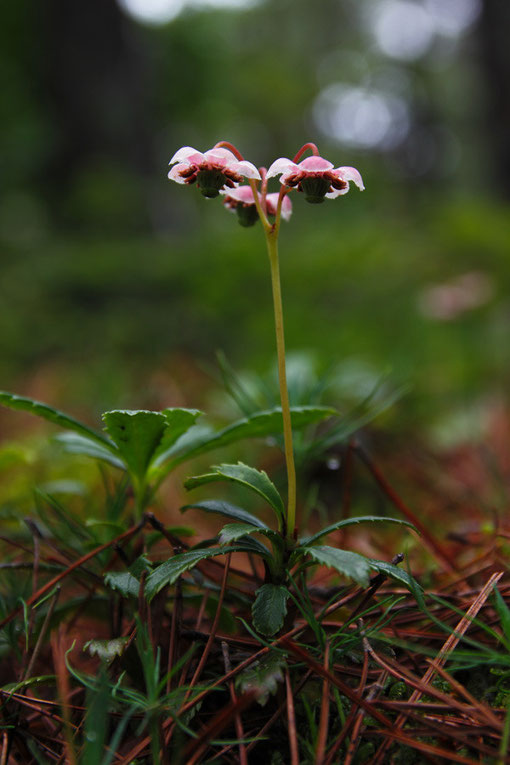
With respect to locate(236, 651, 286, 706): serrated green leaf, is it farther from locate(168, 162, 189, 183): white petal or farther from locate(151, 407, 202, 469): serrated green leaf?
locate(168, 162, 189, 183): white petal

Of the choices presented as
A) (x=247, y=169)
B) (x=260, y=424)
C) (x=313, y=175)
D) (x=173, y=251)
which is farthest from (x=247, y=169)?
(x=173, y=251)

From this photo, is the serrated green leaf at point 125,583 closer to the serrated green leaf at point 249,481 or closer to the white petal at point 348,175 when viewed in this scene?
the serrated green leaf at point 249,481

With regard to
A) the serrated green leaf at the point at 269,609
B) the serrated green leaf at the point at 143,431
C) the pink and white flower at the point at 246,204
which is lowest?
the serrated green leaf at the point at 269,609

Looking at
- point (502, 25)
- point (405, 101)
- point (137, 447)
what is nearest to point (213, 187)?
point (137, 447)

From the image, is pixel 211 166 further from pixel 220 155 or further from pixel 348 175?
pixel 348 175

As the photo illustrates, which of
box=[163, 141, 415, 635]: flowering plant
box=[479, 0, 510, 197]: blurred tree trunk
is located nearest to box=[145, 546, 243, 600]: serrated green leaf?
box=[163, 141, 415, 635]: flowering plant

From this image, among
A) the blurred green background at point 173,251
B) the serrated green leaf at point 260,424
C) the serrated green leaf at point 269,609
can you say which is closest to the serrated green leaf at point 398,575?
the serrated green leaf at point 269,609
